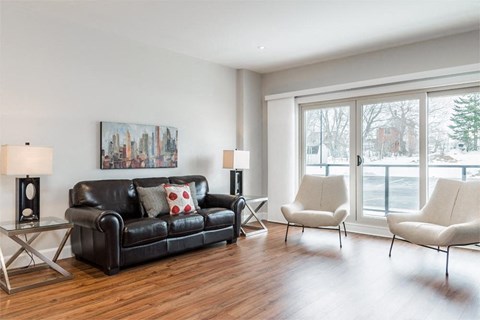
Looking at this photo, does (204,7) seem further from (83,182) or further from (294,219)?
(294,219)

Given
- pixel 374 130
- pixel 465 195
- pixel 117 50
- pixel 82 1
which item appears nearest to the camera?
pixel 82 1

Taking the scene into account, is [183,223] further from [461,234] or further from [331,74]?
[331,74]

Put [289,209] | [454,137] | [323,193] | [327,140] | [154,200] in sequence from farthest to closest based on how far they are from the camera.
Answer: [327,140], [323,193], [289,209], [454,137], [154,200]

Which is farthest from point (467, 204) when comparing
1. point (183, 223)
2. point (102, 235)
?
point (102, 235)

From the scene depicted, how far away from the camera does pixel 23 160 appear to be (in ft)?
10.3

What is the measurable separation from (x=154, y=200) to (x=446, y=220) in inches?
133

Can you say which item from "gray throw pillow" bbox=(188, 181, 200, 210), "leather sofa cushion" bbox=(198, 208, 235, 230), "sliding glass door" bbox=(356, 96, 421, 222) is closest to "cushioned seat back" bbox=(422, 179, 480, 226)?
"sliding glass door" bbox=(356, 96, 421, 222)

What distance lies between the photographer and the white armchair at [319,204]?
434 centimetres

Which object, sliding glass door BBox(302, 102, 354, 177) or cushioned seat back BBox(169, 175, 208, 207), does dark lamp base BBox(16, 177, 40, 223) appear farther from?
sliding glass door BBox(302, 102, 354, 177)

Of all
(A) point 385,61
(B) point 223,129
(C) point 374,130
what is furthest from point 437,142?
(B) point 223,129

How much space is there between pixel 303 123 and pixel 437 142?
83.3 inches

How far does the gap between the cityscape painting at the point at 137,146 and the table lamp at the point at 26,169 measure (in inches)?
34.9

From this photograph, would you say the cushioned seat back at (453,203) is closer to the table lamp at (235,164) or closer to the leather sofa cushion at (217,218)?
the leather sofa cushion at (217,218)

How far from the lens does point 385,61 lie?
4.86 meters
